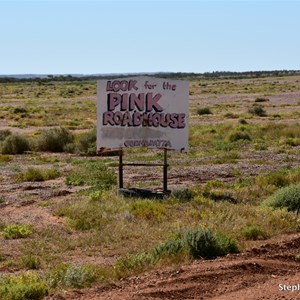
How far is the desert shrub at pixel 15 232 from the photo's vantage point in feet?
47.4

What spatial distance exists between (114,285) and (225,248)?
2.70 meters

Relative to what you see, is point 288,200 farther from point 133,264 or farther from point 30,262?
point 30,262

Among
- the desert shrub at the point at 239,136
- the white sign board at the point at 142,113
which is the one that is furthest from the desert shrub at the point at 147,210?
the desert shrub at the point at 239,136

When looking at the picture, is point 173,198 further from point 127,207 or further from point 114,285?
point 114,285

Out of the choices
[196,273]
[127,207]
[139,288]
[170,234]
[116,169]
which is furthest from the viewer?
[116,169]

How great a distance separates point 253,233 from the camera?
533 inches

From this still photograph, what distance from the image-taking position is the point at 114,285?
998 centimetres

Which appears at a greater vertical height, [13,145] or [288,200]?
[288,200]

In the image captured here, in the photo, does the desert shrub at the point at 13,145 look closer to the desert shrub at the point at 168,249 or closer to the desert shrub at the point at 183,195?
the desert shrub at the point at 183,195

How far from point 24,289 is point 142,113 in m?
10.0

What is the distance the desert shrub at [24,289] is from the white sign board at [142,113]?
30.4 feet

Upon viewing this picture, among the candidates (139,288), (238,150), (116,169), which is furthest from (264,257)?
(238,150)

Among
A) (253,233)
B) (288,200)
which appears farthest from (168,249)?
(288,200)

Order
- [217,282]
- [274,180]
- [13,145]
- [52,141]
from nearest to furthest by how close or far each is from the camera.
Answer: [217,282], [274,180], [13,145], [52,141]
